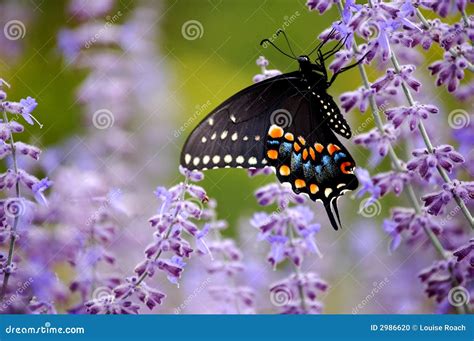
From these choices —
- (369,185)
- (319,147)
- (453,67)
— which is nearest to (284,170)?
(319,147)

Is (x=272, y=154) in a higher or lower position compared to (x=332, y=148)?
lower

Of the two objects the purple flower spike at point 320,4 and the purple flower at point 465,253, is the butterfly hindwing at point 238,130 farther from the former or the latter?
the purple flower at point 465,253

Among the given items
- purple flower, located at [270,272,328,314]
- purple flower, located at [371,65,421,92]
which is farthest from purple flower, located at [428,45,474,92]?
purple flower, located at [270,272,328,314]

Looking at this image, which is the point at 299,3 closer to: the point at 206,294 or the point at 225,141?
the point at 225,141

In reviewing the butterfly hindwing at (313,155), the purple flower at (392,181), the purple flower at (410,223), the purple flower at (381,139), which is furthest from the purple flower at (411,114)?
the butterfly hindwing at (313,155)

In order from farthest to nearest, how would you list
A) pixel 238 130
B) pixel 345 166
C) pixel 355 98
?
1. pixel 345 166
2. pixel 238 130
3. pixel 355 98

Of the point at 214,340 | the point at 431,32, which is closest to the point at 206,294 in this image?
the point at 214,340

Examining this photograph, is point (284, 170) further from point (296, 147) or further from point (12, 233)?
point (12, 233)

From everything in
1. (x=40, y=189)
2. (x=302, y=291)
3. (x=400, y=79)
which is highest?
(x=400, y=79)

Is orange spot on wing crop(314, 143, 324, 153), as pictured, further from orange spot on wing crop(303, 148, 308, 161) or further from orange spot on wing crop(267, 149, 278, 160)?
orange spot on wing crop(267, 149, 278, 160)
